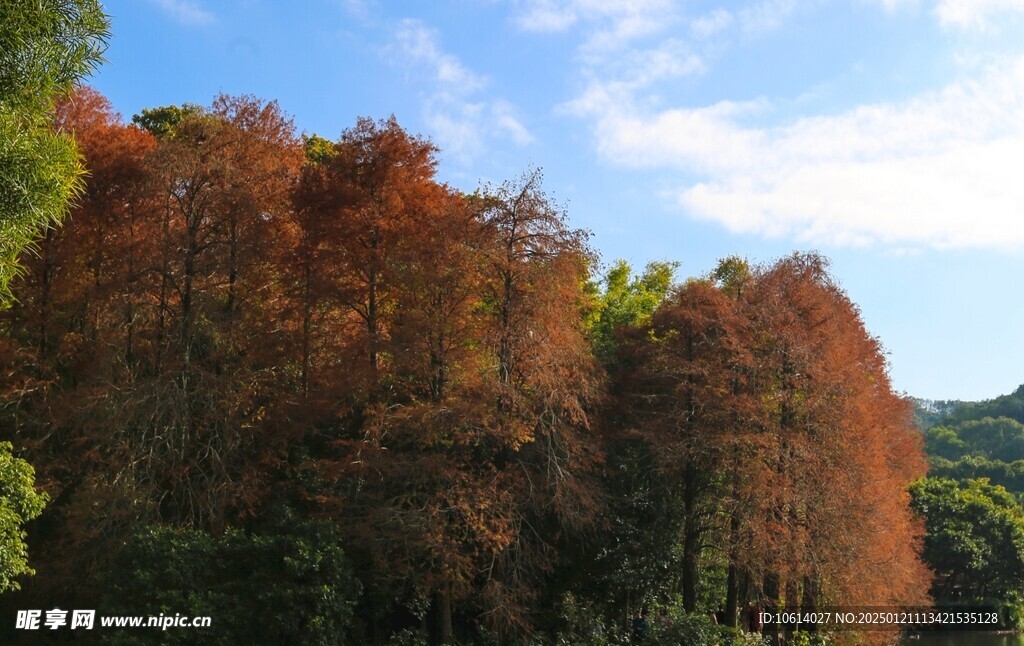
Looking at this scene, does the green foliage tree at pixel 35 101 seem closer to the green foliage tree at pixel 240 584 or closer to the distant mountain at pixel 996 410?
the green foliage tree at pixel 240 584

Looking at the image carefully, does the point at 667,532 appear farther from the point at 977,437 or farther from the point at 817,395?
the point at 977,437

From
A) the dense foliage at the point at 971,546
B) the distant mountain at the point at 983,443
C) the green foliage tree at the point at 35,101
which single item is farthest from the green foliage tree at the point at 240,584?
the distant mountain at the point at 983,443

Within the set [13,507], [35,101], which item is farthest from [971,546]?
[35,101]

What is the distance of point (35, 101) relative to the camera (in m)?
11.5

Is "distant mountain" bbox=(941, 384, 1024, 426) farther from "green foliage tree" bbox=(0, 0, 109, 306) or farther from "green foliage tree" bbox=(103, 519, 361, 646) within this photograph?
"green foliage tree" bbox=(0, 0, 109, 306)

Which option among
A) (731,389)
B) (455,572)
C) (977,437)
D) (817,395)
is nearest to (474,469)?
(455,572)

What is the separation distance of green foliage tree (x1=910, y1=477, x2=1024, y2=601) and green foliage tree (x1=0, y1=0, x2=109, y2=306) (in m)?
34.6

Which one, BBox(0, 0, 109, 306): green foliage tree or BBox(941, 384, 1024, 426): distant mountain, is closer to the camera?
BBox(0, 0, 109, 306): green foliage tree

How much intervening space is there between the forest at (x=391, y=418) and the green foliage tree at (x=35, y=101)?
21.6 ft

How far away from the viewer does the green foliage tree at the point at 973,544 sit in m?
37.2

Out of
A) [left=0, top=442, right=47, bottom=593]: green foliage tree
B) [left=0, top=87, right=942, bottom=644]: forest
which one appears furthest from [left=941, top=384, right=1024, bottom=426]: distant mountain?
[left=0, top=442, right=47, bottom=593]: green foliage tree

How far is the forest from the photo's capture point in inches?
675

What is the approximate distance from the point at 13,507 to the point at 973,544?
35.5 metres

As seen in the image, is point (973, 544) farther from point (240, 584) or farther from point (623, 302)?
point (240, 584)
